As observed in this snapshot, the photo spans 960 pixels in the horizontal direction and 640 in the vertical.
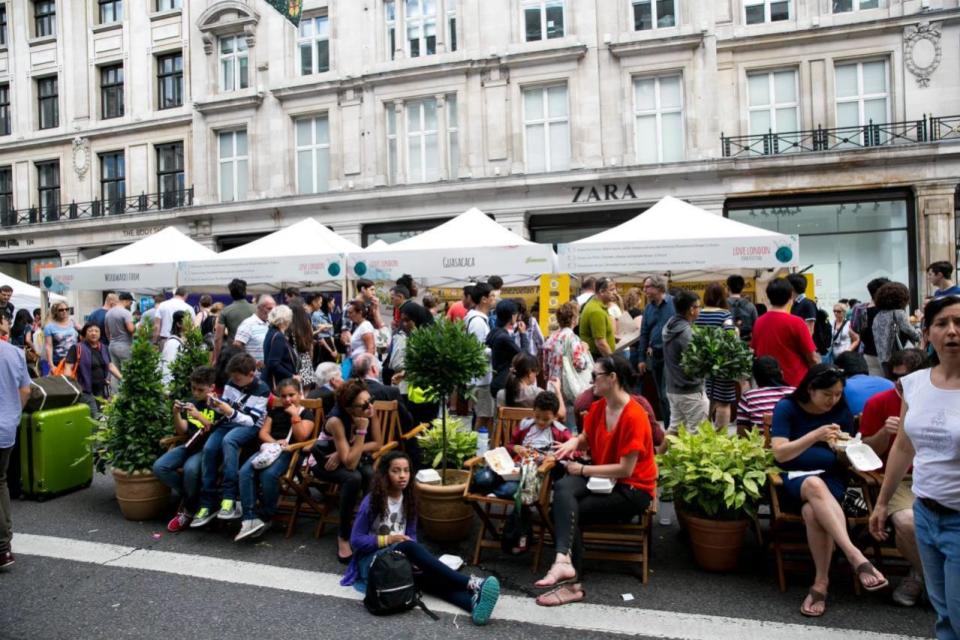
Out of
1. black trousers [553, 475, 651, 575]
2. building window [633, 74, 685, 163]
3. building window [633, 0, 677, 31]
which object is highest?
building window [633, 0, 677, 31]

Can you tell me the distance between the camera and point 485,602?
3.76 metres

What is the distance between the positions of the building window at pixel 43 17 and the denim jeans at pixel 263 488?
2707cm

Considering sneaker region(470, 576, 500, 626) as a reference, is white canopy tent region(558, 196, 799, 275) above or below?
above

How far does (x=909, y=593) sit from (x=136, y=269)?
12.1 m

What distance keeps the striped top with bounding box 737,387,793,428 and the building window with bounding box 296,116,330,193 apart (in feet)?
55.5

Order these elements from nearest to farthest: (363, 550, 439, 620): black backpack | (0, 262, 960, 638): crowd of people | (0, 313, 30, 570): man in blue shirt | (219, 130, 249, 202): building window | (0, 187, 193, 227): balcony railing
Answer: (0, 262, 960, 638): crowd of people
(363, 550, 439, 620): black backpack
(0, 313, 30, 570): man in blue shirt
(219, 130, 249, 202): building window
(0, 187, 193, 227): balcony railing

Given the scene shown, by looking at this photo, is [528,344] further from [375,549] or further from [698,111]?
[698,111]

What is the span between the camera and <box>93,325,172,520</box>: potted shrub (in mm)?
5605

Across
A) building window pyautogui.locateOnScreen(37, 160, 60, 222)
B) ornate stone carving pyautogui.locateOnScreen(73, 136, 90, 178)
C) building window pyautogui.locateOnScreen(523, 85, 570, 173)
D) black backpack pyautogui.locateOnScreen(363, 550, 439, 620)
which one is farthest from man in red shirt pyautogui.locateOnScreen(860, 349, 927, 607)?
building window pyautogui.locateOnScreen(37, 160, 60, 222)

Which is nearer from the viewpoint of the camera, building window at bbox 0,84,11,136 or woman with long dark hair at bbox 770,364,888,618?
woman with long dark hair at bbox 770,364,888,618

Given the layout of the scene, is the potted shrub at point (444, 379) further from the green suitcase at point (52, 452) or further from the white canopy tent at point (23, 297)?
the white canopy tent at point (23, 297)

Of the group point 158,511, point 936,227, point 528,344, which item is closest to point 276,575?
point 158,511

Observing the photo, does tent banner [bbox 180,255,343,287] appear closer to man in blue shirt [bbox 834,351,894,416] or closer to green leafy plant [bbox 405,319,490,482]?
green leafy plant [bbox 405,319,490,482]

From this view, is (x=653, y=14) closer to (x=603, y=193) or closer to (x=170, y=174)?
(x=603, y=193)
